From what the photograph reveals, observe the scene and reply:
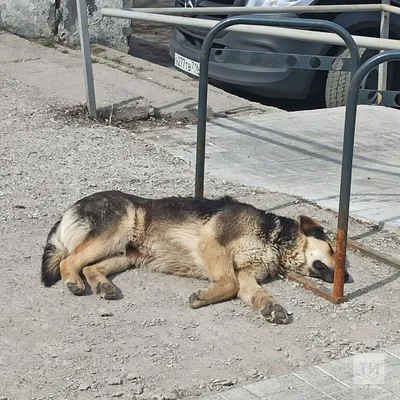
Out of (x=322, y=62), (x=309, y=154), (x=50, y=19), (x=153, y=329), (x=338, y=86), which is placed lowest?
(x=309, y=154)

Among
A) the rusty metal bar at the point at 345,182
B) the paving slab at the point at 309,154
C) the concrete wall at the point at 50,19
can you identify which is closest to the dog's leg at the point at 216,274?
the rusty metal bar at the point at 345,182

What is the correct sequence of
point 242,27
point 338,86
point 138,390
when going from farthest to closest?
point 338,86
point 242,27
point 138,390

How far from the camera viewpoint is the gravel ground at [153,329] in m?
3.64

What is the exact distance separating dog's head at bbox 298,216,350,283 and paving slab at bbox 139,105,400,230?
0.92 metres

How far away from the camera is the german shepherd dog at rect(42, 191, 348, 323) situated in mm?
4676

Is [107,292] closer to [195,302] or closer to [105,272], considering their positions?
[105,272]

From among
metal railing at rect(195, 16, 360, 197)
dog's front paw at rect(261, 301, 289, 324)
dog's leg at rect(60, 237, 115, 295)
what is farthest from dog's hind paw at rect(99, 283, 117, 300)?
metal railing at rect(195, 16, 360, 197)

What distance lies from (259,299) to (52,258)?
3.96 ft

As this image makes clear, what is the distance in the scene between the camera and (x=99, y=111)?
8.08 meters

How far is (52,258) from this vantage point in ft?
15.4

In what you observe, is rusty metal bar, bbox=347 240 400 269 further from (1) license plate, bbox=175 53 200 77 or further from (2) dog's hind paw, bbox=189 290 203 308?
(1) license plate, bbox=175 53 200 77

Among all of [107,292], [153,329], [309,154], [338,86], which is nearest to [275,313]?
[153,329]

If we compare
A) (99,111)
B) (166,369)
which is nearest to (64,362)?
(166,369)

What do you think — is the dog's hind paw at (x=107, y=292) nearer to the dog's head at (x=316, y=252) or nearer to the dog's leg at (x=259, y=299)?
the dog's leg at (x=259, y=299)
